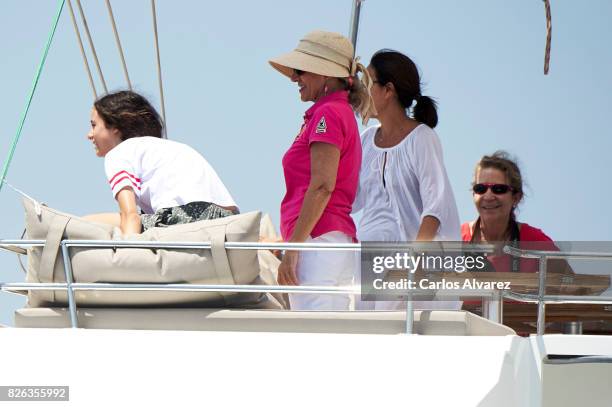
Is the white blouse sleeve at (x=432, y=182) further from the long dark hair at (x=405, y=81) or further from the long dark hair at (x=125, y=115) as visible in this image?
the long dark hair at (x=125, y=115)

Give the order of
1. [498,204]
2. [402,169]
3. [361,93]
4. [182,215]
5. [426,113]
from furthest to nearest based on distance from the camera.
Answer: [498,204], [426,113], [402,169], [361,93], [182,215]

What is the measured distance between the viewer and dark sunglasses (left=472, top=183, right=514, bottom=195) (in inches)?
203

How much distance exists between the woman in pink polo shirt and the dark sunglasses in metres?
0.73

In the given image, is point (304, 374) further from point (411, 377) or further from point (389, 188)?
point (389, 188)

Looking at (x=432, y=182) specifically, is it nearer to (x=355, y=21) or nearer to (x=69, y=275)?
(x=69, y=275)

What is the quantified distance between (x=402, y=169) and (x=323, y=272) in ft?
1.99

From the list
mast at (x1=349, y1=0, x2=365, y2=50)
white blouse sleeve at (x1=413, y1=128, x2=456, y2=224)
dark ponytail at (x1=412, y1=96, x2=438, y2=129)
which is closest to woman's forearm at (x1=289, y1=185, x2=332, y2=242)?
white blouse sleeve at (x1=413, y1=128, x2=456, y2=224)

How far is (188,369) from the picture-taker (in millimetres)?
3996

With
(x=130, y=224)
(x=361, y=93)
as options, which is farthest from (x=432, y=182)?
(x=130, y=224)

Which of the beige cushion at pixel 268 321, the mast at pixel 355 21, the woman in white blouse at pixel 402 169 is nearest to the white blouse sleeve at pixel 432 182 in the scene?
the woman in white blouse at pixel 402 169

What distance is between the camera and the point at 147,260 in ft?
13.4

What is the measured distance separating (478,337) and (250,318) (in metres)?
0.72

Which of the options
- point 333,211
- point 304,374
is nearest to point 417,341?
point 304,374

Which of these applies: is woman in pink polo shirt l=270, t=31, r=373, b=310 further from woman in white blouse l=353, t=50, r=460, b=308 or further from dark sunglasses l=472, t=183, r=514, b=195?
dark sunglasses l=472, t=183, r=514, b=195
